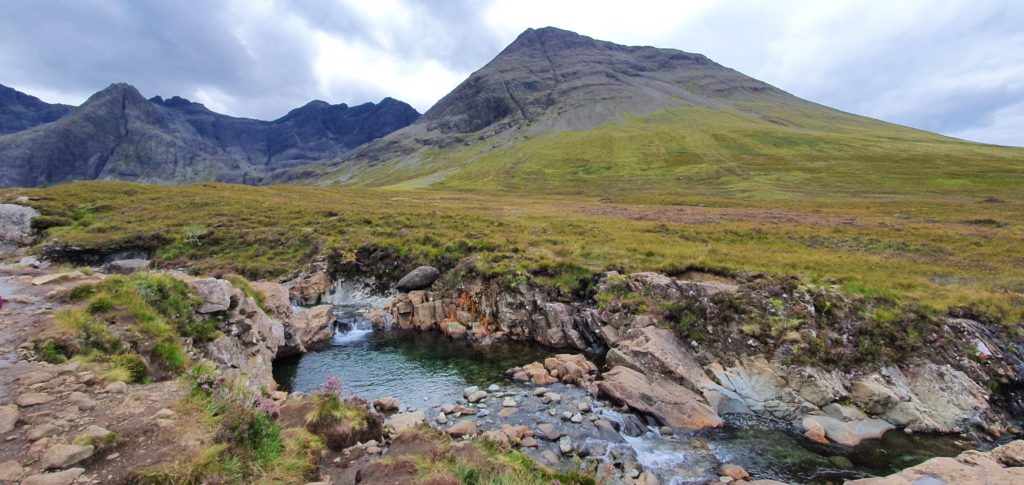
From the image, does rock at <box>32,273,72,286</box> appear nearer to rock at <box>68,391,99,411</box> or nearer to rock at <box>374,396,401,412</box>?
rock at <box>68,391,99,411</box>

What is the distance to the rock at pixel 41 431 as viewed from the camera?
26.9 ft

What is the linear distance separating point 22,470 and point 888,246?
51791mm

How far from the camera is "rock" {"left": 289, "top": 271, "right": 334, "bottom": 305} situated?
35.5m

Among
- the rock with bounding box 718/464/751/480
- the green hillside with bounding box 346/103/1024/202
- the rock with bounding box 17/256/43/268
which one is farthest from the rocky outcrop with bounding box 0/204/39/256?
the green hillside with bounding box 346/103/1024/202

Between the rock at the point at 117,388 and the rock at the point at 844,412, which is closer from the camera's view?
the rock at the point at 117,388

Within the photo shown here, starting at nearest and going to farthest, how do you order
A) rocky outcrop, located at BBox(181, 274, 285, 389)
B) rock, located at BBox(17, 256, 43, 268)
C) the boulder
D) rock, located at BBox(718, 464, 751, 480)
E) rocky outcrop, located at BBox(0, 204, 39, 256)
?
rock, located at BBox(718, 464, 751, 480)
rocky outcrop, located at BBox(181, 274, 285, 389)
the boulder
rock, located at BBox(17, 256, 43, 268)
rocky outcrop, located at BBox(0, 204, 39, 256)

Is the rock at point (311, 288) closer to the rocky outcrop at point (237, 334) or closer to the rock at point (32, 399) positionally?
the rocky outcrop at point (237, 334)

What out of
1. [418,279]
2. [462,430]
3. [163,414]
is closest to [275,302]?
[418,279]

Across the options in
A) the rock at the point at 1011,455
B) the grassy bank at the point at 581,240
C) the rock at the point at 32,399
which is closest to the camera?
the rock at the point at 32,399

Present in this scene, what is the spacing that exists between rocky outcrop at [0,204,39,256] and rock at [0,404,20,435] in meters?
45.9

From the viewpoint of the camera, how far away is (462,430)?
1605 centimetres

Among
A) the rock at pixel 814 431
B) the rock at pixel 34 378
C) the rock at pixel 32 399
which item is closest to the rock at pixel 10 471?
the rock at pixel 32 399

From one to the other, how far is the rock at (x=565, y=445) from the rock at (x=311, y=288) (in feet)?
87.4

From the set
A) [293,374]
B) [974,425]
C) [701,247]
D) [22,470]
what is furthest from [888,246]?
[22,470]
